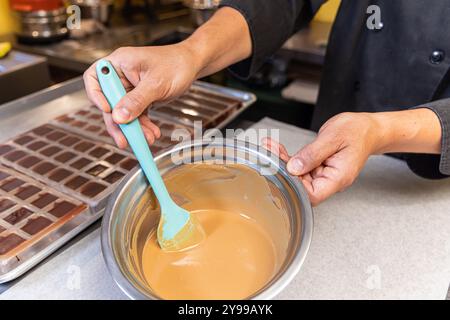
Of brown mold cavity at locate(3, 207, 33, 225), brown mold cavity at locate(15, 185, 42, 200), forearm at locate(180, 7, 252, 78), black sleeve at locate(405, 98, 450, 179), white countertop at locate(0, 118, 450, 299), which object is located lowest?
white countertop at locate(0, 118, 450, 299)

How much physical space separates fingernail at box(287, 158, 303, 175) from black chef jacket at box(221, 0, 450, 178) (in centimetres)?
32

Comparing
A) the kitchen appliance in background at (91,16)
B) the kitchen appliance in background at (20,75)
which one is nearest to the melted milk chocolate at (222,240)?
the kitchen appliance in background at (20,75)

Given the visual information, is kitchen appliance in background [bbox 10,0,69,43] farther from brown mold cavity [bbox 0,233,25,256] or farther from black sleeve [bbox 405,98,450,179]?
black sleeve [bbox 405,98,450,179]

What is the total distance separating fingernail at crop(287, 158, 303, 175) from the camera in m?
0.61

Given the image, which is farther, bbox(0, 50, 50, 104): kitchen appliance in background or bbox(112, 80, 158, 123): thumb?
bbox(0, 50, 50, 104): kitchen appliance in background

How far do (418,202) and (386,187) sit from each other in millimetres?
68

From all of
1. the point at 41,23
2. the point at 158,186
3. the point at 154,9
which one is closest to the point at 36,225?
the point at 158,186

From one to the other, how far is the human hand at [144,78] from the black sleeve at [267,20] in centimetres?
20

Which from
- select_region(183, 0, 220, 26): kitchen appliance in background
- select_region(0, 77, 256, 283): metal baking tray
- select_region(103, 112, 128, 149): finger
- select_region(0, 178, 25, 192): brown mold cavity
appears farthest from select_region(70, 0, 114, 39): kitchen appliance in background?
select_region(103, 112, 128, 149): finger

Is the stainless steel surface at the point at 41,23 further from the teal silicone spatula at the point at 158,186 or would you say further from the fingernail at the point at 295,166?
the fingernail at the point at 295,166

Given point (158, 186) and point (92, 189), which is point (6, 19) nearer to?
point (92, 189)

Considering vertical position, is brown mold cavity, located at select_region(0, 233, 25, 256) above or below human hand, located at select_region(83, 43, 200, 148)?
below
